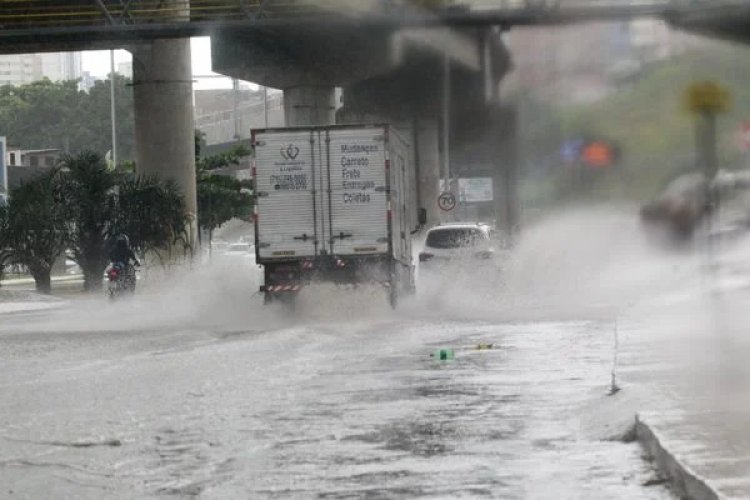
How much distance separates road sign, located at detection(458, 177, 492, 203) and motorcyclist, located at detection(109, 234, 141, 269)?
65951 mm

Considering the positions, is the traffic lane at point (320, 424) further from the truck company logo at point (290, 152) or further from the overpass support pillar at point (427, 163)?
the overpass support pillar at point (427, 163)

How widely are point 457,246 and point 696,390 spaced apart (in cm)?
2685

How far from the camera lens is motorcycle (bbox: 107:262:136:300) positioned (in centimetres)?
3928

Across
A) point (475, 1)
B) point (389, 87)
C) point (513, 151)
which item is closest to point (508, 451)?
point (513, 151)

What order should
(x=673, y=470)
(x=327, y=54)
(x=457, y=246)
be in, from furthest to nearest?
(x=327, y=54) → (x=457, y=246) → (x=673, y=470)

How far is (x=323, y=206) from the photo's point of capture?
1251 inches

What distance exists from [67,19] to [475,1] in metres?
14.3

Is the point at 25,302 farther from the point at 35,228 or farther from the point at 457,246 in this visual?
the point at 457,246

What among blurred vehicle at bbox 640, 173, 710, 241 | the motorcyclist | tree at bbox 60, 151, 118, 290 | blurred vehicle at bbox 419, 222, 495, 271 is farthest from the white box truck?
tree at bbox 60, 151, 118, 290

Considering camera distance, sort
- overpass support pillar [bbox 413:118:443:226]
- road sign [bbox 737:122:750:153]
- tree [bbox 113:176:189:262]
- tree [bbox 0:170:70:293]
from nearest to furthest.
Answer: road sign [bbox 737:122:750:153] → tree [bbox 0:170:70:293] → tree [bbox 113:176:189:262] → overpass support pillar [bbox 413:118:443:226]

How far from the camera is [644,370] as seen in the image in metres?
16.2

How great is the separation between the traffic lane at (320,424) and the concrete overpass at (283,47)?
1475 centimetres

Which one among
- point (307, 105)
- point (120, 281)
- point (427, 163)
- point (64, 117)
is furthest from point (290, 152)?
point (64, 117)

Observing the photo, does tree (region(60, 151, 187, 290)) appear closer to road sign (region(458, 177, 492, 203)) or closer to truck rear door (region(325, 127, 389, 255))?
truck rear door (region(325, 127, 389, 255))
